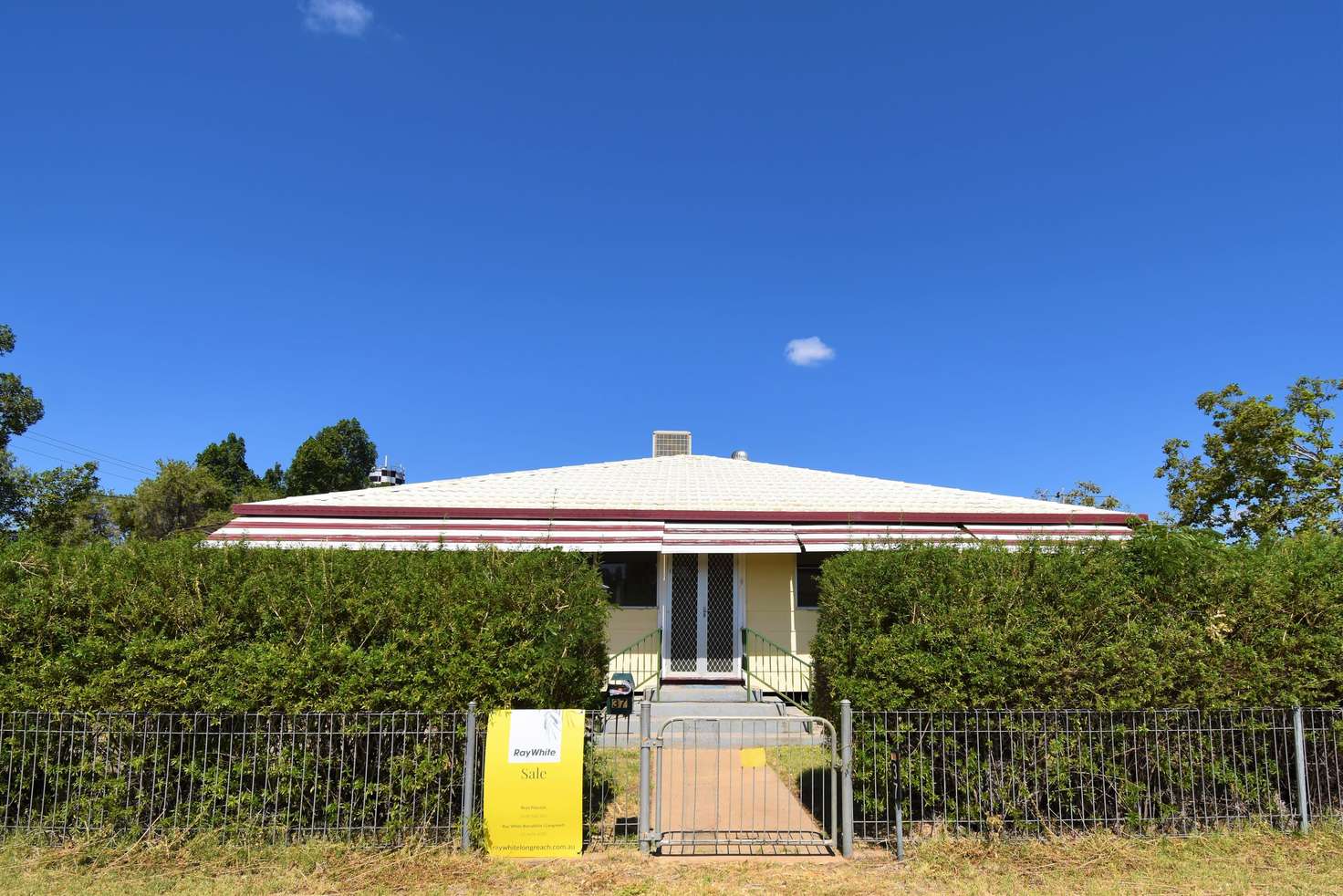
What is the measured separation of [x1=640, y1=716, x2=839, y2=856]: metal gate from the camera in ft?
22.7

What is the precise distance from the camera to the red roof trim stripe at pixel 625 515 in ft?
47.1

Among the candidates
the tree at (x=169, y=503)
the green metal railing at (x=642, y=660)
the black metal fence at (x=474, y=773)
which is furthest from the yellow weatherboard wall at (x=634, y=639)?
the tree at (x=169, y=503)

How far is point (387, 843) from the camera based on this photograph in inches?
264

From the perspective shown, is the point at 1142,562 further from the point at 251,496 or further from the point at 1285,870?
the point at 251,496

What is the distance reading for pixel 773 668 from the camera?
1424cm

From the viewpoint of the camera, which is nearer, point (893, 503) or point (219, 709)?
point (219, 709)

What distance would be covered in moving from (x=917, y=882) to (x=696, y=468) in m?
14.5

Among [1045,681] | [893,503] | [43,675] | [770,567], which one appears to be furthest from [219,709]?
[893,503]

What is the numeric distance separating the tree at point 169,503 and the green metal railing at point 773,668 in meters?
29.8

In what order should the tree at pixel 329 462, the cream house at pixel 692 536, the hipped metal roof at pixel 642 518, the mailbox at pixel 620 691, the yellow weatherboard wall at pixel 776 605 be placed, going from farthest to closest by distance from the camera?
1. the tree at pixel 329 462
2. the yellow weatherboard wall at pixel 776 605
3. the cream house at pixel 692 536
4. the hipped metal roof at pixel 642 518
5. the mailbox at pixel 620 691

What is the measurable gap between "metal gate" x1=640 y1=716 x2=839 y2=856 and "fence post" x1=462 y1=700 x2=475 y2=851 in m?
1.56

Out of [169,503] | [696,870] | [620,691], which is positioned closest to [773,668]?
[620,691]

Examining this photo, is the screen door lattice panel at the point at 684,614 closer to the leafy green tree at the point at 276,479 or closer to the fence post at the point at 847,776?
the fence post at the point at 847,776

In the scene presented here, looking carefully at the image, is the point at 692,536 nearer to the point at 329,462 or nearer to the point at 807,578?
the point at 807,578
